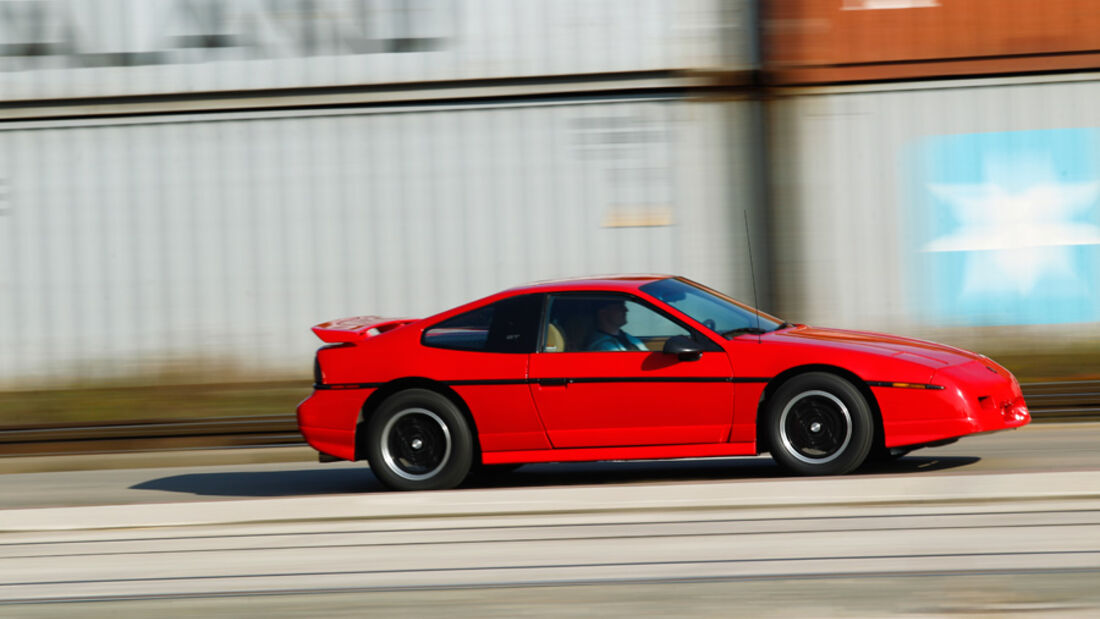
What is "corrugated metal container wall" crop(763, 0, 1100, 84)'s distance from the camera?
494 inches

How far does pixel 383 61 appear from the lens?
1305 centimetres

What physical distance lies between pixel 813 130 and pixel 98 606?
979 cm

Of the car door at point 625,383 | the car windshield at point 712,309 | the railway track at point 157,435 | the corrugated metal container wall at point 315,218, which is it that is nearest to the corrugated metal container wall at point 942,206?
the corrugated metal container wall at point 315,218

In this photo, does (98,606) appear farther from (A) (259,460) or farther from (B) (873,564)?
(A) (259,460)

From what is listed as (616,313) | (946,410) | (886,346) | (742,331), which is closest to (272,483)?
(616,313)

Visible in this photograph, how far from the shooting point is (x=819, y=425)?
685cm

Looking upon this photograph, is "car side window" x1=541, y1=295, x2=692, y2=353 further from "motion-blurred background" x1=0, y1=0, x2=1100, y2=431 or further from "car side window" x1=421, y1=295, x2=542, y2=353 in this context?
"motion-blurred background" x1=0, y1=0, x2=1100, y2=431

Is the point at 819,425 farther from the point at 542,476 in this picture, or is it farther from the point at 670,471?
the point at 542,476

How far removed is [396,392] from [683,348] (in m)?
1.71

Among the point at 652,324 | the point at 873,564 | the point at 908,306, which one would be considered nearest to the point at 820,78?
the point at 908,306

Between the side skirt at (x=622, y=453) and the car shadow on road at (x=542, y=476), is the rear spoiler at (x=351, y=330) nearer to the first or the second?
the car shadow on road at (x=542, y=476)

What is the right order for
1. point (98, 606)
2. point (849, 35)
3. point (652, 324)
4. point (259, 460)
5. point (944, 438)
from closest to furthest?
point (98, 606) < point (944, 438) < point (652, 324) < point (259, 460) < point (849, 35)

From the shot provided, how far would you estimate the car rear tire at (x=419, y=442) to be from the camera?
722cm

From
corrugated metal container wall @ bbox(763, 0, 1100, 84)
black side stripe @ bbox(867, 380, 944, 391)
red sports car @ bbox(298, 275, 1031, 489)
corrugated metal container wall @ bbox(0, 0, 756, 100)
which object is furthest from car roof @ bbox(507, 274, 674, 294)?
corrugated metal container wall @ bbox(763, 0, 1100, 84)
